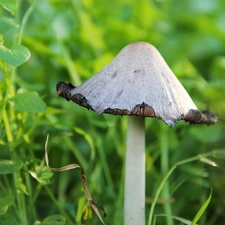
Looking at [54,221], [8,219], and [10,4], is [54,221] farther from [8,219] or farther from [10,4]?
[10,4]

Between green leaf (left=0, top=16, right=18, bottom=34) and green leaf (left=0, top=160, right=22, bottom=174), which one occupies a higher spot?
green leaf (left=0, top=16, right=18, bottom=34)

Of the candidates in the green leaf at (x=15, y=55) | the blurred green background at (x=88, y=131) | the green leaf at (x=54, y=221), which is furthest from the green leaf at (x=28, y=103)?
the green leaf at (x=54, y=221)

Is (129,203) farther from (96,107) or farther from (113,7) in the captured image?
(113,7)

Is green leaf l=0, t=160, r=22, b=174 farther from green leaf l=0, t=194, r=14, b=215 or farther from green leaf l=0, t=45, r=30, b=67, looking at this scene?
green leaf l=0, t=45, r=30, b=67

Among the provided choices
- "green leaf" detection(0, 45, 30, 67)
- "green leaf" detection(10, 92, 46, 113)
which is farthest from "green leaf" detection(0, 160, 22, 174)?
"green leaf" detection(0, 45, 30, 67)

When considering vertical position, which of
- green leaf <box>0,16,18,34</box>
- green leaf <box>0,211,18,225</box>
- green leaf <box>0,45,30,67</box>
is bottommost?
green leaf <box>0,211,18,225</box>

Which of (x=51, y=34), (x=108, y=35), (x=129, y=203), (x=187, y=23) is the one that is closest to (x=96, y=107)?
(x=129, y=203)

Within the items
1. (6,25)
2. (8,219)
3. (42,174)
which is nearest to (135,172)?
(42,174)

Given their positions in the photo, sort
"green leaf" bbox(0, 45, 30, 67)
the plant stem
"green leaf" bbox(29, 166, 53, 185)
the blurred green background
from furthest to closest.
A: 1. the plant stem
2. the blurred green background
3. "green leaf" bbox(29, 166, 53, 185)
4. "green leaf" bbox(0, 45, 30, 67)
